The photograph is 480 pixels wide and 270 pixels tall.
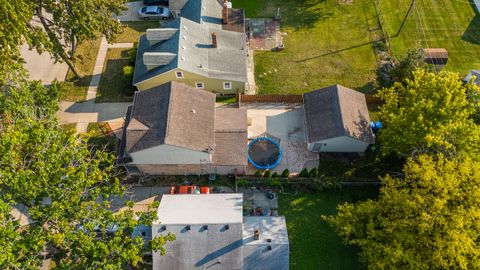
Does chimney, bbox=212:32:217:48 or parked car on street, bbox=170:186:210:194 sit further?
chimney, bbox=212:32:217:48

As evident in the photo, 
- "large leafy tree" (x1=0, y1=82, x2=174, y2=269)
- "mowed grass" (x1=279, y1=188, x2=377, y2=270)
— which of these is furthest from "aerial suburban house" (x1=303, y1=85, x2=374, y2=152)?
"large leafy tree" (x1=0, y1=82, x2=174, y2=269)

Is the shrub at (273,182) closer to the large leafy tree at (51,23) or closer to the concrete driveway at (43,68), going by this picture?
the large leafy tree at (51,23)

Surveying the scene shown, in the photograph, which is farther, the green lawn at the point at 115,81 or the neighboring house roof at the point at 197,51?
the green lawn at the point at 115,81

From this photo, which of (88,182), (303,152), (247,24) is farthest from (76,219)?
(247,24)

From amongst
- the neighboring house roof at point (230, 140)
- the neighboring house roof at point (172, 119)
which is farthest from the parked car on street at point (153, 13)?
the neighboring house roof at point (230, 140)

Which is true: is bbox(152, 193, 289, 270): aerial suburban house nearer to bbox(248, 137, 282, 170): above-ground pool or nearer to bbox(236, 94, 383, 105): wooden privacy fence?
bbox(248, 137, 282, 170): above-ground pool

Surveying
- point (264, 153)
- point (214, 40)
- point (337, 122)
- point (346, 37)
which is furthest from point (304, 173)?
point (346, 37)

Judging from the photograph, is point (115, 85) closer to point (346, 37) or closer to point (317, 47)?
point (317, 47)
